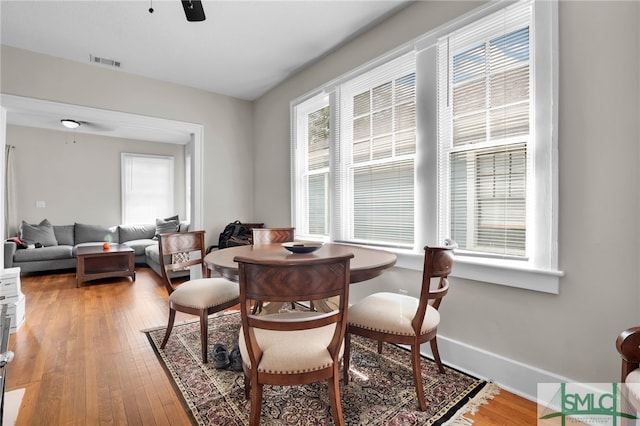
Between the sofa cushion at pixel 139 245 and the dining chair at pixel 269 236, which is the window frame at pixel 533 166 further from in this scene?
the sofa cushion at pixel 139 245

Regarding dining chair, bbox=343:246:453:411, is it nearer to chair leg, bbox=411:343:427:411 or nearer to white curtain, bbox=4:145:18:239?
chair leg, bbox=411:343:427:411

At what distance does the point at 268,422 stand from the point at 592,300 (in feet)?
5.91

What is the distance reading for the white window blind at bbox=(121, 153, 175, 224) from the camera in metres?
6.88

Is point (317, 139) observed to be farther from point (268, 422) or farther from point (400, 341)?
point (268, 422)

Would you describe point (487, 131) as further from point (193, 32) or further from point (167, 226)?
point (167, 226)

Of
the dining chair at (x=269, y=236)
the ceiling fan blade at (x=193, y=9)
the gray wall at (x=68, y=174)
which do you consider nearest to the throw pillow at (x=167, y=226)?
the gray wall at (x=68, y=174)

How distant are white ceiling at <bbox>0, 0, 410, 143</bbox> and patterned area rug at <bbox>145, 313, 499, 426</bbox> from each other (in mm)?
2799

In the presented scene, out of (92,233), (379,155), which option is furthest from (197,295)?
(92,233)

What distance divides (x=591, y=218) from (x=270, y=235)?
2410 millimetres

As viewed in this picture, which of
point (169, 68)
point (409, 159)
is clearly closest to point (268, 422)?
point (409, 159)

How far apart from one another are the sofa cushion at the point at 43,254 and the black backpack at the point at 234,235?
3.31 metres

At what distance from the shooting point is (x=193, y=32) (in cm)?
285

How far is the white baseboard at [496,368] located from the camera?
1.74 m

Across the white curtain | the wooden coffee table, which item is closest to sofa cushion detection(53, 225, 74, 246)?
the white curtain
